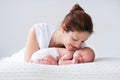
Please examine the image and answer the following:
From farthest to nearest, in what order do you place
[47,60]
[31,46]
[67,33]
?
[31,46], [67,33], [47,60]

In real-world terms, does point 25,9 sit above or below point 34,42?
above

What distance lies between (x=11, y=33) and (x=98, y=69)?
4.92 ft

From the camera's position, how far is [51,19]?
2.39m

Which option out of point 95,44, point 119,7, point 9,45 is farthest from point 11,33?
point 119,7

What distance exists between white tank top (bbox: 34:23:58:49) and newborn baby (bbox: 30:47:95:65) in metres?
0.19

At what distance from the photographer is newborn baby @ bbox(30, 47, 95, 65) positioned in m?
1.23

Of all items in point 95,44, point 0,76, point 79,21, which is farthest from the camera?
point 95,44

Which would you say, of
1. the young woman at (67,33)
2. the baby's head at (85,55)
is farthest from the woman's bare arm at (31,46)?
the baby's head at (85,55)

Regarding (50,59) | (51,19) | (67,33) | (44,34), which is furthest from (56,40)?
(51,19)

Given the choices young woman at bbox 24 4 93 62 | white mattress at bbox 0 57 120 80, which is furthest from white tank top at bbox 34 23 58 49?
white mattress at bbox 0 57 120 80

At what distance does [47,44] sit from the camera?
151 cm

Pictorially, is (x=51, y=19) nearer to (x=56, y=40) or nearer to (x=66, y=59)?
(x=56, y=40)

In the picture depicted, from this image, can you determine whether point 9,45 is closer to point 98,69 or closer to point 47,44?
point 47,44

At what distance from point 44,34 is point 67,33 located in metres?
0.20
